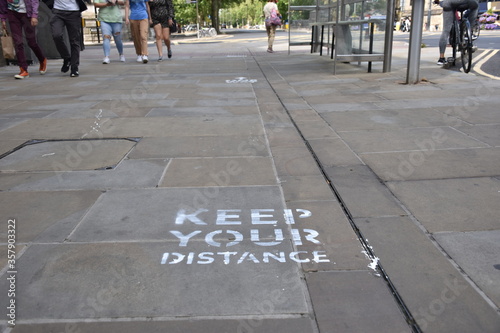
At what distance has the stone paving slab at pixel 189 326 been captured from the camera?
6.05 ft

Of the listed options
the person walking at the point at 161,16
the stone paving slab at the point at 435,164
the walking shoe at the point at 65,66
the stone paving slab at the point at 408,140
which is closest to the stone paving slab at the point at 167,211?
the stone paving slab at the point at 435,164

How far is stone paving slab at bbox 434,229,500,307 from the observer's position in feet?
6.98

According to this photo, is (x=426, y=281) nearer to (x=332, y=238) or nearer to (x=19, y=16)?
(x=332, y=238)

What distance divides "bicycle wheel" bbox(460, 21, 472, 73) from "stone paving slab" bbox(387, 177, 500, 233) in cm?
621

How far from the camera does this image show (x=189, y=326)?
1868 mm

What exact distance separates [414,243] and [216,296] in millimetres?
1125

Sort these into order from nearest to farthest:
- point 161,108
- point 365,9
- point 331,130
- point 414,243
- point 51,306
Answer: point 51,306, point 414,243, point 331,130, point 161,108, point 365,9

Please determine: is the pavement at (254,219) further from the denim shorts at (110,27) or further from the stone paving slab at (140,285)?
the denim shorts at (110,27)

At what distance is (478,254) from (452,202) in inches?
27.9

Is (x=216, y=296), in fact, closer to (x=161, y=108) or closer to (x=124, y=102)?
(x=161, y=108)

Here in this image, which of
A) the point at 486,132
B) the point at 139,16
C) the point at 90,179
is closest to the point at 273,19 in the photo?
the point at 139,16

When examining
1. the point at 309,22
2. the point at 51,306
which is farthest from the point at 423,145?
the point at 309,22

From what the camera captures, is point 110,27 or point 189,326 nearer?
point 189,326

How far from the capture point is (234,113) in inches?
235
